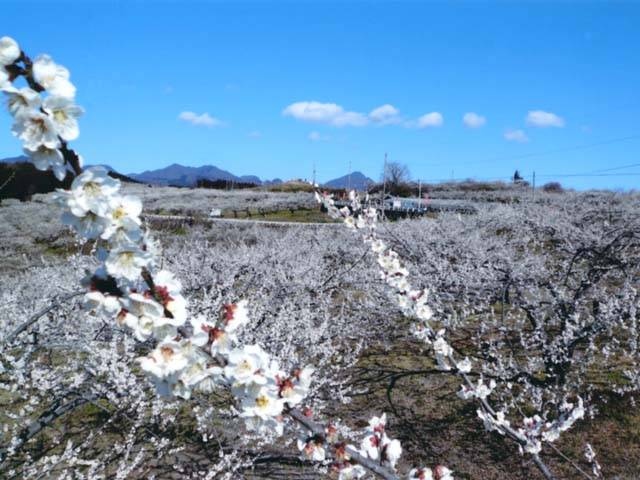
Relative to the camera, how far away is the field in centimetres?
408

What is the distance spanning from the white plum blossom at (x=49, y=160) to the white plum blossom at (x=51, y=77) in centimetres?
14

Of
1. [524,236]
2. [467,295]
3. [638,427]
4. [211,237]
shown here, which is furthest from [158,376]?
[211,237]

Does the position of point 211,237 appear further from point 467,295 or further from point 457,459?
point 457,459

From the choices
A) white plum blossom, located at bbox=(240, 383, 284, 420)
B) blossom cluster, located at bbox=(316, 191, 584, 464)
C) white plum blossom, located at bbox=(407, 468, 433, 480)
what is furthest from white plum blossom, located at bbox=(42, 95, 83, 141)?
blossom cluster, located at bbox=(316, 191, 584, 464)

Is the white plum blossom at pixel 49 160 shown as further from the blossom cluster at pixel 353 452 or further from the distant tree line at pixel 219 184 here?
the distant tree line at pixel 219 184

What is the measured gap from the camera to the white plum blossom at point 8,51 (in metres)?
1.17

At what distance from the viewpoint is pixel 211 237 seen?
15.3 m

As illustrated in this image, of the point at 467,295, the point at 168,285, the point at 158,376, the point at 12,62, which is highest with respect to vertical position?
the point at 12,62

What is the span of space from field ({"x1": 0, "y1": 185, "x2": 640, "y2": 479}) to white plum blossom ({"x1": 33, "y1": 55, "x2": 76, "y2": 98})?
2252mm

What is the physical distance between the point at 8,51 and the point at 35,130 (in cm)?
20

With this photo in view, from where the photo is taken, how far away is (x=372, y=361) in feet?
20.7

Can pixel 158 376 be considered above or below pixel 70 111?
below

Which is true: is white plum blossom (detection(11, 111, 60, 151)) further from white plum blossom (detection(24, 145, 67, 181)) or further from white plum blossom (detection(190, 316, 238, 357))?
white plum blossom (detection(190, 316, 238, 357))

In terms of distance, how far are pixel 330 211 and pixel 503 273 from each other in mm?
A: 2159
